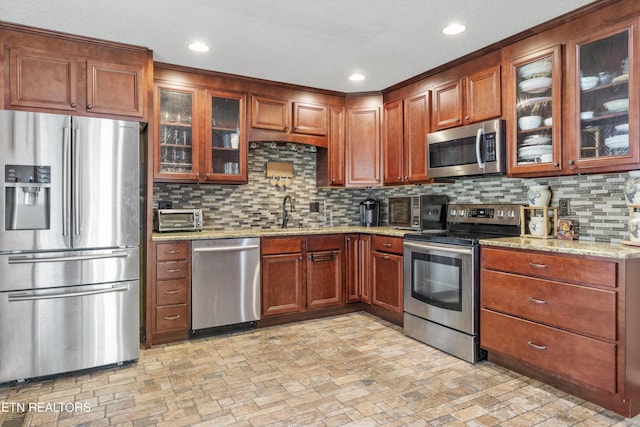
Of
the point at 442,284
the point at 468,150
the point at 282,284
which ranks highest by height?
the point at 468,150

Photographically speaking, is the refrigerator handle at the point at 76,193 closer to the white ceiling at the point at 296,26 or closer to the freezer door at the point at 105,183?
the freezer door at the point at 105,183

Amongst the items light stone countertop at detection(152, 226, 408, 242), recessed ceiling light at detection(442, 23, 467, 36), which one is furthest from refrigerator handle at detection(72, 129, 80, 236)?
recessed ceiling light at detection(442, 23, 467, 36)

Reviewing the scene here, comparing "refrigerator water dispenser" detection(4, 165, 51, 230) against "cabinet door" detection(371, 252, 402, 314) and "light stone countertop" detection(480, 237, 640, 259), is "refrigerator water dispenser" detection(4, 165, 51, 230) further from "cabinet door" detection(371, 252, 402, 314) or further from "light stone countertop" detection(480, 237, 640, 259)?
"light stone countertop" detection(480, 237, 640, 259)

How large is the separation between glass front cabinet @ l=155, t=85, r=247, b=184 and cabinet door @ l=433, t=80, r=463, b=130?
185 centimetres

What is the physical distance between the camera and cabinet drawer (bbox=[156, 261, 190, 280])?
3320 mm

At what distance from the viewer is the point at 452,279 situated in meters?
3.08

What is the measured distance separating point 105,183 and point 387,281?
2560 millimetres

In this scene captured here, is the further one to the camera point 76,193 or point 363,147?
point 363,147

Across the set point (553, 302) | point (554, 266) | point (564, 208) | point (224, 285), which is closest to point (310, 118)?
point (224, 285)

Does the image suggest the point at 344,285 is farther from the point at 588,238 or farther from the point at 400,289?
the point at 588,238

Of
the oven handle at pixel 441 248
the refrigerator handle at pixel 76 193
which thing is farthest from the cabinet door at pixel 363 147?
the refrigerator handle at pixel 76 193

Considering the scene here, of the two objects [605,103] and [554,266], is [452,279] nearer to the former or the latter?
[554,266]

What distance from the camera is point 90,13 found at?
261cm

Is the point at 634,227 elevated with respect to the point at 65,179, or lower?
lower
